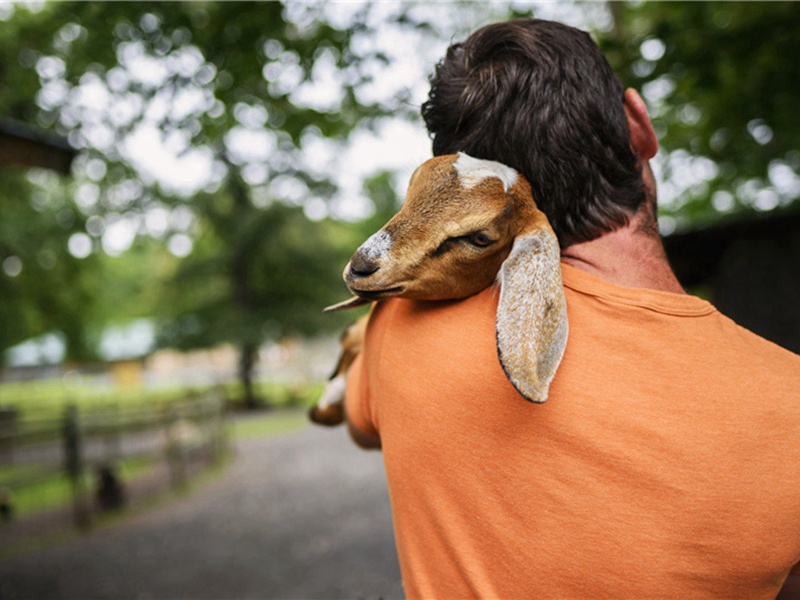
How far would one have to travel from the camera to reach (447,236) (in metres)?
1.09

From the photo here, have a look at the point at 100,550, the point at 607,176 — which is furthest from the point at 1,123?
the point at 100,550

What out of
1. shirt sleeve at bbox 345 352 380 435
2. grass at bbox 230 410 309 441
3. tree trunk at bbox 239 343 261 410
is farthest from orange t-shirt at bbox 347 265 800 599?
tree trunk at bbox 239 343 261 410

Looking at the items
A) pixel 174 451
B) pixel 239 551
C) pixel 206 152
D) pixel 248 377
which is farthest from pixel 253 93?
pixel 248 377

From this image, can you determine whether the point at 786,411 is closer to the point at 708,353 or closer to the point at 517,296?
the point at 708,353

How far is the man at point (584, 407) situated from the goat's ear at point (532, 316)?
80 millimetres

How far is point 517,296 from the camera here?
0.98 meters

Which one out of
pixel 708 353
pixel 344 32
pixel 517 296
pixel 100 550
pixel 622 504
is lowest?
pixel 100 550

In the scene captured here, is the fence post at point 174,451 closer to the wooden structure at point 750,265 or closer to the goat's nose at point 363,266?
the wooden structure at point 750,265

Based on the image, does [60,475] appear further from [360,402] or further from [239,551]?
[360,402]

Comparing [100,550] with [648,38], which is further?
[100,550]

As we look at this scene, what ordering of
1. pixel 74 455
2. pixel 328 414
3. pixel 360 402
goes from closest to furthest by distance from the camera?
pixel 360 402, pixel 328 414, pixel 74 455

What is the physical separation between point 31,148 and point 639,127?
3.95 m

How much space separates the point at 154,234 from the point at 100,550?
46.1ft

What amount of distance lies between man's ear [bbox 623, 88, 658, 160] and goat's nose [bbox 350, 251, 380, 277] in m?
0.63
